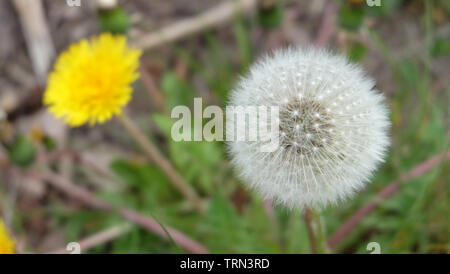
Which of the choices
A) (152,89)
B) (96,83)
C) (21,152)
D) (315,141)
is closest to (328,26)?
(152,89)

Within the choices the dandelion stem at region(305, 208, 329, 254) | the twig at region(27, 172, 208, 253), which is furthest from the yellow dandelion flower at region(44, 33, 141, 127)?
the dandelion stem at region(305, 208, 329, 254)

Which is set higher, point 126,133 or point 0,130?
point 126,133

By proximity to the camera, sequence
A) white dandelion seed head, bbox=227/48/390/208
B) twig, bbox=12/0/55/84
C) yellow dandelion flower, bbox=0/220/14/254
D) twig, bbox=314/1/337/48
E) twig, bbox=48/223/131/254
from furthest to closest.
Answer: twig, bbox=12/0/55/84 → twig, bbox=314/1/337/48 → twig, bbox=48/223/131/254 → yellow dandelion flower, bbox=0/220/14/254 → white dandelion seed head, bbox=227/48/390/208

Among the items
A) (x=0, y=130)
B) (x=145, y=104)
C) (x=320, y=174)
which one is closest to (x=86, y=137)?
(x=145, y=104)

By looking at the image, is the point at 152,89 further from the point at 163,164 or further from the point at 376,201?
the point at 376,201

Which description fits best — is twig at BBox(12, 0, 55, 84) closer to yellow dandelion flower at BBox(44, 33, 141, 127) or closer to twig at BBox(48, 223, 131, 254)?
yellow dandelion flower at BBox(44, 33, 141, 127)

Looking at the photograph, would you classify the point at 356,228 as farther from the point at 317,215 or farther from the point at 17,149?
the point at 17,149

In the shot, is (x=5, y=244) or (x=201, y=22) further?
(x=201, y=22)
